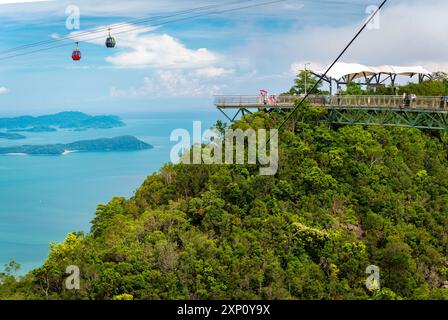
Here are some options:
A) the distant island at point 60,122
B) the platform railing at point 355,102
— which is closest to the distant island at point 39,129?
the distant island at point 60,122

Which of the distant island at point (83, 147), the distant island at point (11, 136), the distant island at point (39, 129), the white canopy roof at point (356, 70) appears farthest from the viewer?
the distant island at point (39, 129)

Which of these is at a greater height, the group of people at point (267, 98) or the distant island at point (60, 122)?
the distant island at point (60, 122)

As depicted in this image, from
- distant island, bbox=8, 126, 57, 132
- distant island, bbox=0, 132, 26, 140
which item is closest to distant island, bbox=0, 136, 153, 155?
distant island, bbox=0, 132, 26, 140

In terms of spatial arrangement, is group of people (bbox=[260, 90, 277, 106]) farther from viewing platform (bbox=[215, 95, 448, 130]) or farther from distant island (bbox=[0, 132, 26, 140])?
distant island (bbox=[0, 132, 26, 140])

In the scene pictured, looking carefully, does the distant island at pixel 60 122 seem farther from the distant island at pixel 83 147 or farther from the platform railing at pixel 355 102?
the platform railing at pixel 355 102

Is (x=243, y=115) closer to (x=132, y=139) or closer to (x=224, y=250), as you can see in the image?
(x=224, y=250)
